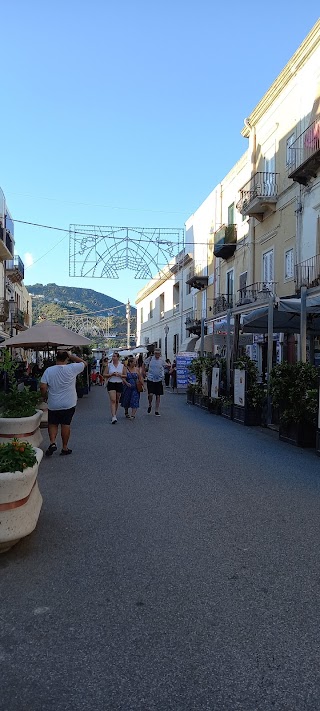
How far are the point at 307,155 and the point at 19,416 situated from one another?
15884 mm

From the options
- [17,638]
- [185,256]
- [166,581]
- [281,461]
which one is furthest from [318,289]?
[185,256]

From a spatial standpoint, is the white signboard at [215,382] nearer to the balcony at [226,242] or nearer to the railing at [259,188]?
the railing at [259,188]

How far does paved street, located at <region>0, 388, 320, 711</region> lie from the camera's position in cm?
260

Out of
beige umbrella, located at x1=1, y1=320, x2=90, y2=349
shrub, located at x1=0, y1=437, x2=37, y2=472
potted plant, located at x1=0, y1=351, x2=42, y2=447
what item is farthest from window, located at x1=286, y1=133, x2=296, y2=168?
shrub, located at x1=0, y1=437, x2=37, y2=472

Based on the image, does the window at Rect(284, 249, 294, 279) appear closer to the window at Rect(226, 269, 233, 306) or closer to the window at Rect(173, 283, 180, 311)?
the window at Rect(226, 269, 233, 306)

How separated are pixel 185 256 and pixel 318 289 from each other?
29.7 meters

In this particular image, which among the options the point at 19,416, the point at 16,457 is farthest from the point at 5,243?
the point at 16,457

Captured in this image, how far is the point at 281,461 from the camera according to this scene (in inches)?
328

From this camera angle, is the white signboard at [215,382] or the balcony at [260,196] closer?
the white signboard at [215,382]

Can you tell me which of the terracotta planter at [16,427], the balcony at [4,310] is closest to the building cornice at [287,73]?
the balcony at [4,310]

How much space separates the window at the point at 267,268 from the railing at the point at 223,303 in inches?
161

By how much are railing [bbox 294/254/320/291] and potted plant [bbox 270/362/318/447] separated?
8.85 metres

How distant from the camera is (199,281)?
113 ft

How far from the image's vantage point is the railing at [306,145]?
18.9m
